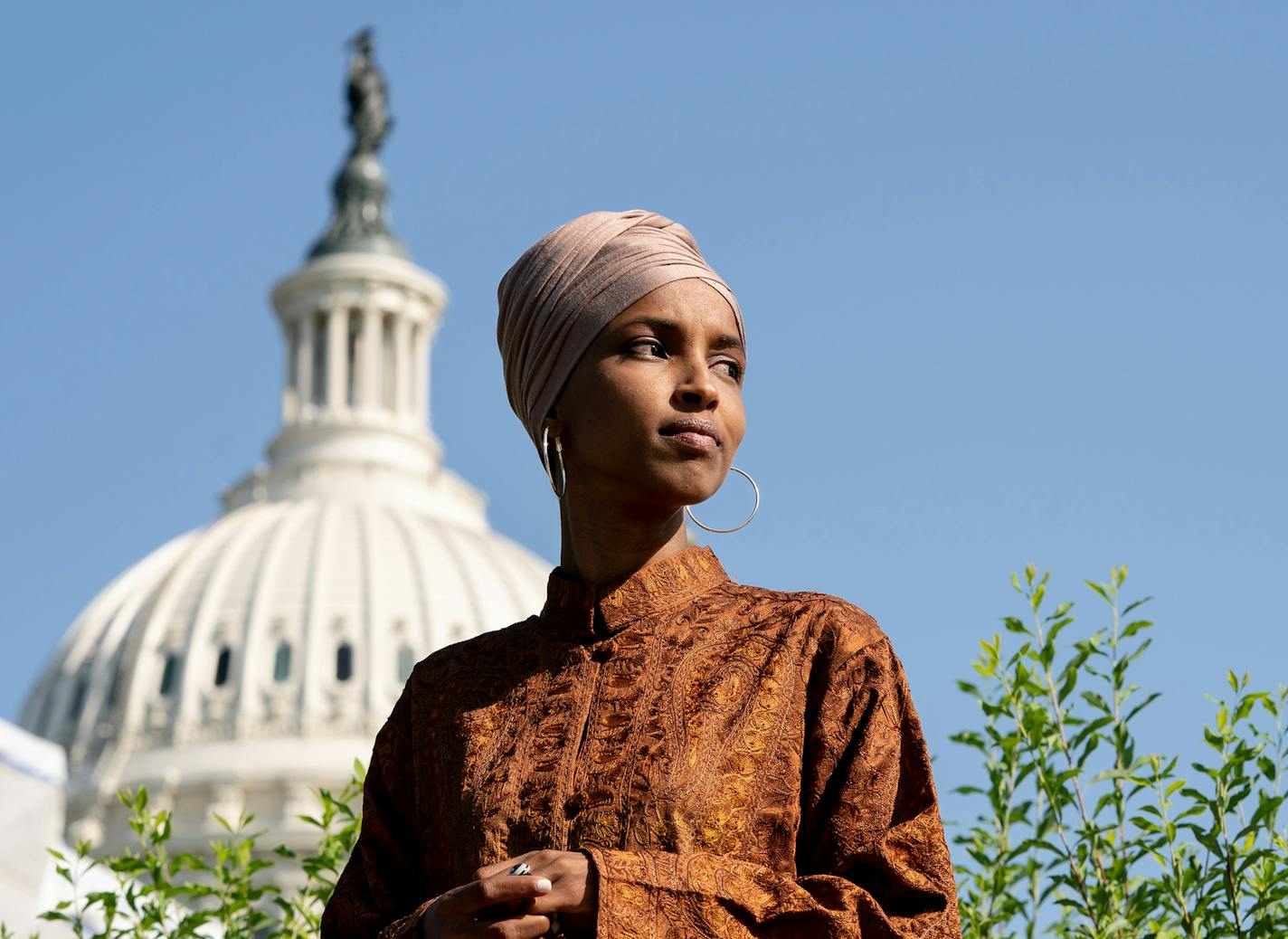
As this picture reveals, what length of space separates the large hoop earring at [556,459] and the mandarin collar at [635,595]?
6.0 inches

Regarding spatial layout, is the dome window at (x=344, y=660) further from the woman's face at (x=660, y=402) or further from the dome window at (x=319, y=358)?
the woman's face at (x=660, y=402)

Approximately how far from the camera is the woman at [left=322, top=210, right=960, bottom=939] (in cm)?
379

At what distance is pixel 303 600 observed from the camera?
81.3m

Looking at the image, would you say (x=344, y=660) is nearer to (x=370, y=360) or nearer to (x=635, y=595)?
(x=370, y=360)

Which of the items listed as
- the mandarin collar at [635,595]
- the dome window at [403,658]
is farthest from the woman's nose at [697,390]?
the dome window at [403,658]

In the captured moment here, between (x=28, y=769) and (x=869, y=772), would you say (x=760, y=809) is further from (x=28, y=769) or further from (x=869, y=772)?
(x=28, y=769)

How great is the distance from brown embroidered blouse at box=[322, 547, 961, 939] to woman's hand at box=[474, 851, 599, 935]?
0.03 meters

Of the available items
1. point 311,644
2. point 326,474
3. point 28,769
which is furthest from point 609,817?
point 326,474

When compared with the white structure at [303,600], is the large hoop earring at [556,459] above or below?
below

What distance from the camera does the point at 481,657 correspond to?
14.1ft

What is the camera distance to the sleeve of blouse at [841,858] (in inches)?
148

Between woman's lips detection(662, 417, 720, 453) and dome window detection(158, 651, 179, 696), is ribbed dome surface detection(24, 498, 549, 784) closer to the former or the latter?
dome window detection(158, 651, 179, 696)

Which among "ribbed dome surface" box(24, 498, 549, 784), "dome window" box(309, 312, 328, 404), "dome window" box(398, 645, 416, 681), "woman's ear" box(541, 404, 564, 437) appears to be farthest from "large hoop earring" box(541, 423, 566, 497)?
"dome window" box(309, 312, 328, 404)

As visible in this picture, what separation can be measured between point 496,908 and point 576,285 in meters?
1.00
